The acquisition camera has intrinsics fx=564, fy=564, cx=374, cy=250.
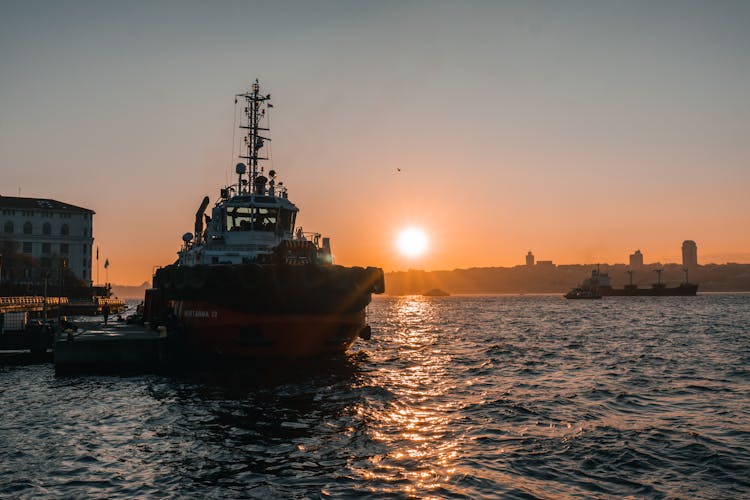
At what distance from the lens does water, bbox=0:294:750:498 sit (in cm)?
1012

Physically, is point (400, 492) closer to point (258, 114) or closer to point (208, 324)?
point (208, 324)

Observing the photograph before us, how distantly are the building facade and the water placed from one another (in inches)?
4222

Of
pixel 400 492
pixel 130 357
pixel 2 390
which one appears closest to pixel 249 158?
pixel 130 357

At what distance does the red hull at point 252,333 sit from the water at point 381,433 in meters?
0.92

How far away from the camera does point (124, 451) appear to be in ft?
40.2

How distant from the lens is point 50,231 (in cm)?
12038

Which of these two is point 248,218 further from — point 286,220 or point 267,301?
point 267,301

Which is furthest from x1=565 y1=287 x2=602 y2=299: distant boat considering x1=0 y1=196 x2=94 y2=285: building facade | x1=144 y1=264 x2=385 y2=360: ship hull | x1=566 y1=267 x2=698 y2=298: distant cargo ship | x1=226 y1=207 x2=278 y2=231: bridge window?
x1=144 y1=264 x2=385 y2=360: ship hull

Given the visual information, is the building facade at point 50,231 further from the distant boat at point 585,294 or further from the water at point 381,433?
the distant boat at point 585,294

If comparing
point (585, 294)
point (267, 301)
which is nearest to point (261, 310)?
point (267, 301)

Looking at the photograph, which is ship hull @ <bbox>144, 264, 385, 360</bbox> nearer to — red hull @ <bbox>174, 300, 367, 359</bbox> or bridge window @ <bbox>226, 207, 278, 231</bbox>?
red hull @ <bbox>174, 300, 367, 359</bbox>

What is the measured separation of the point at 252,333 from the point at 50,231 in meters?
117

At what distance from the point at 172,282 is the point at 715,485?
72.6 ft

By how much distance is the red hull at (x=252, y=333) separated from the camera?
2272 centimetres
